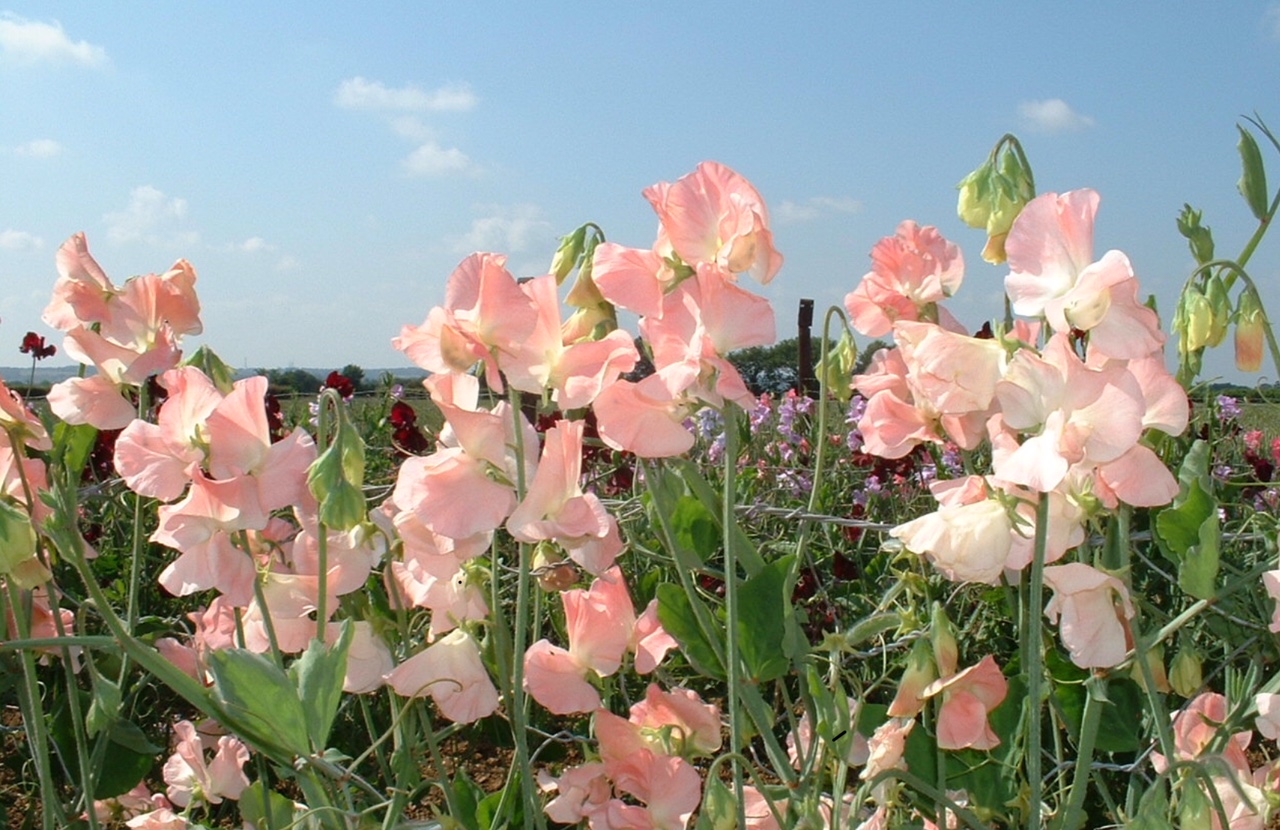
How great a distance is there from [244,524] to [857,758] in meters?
0.66

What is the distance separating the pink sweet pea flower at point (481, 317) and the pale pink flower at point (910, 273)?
0.33 meters

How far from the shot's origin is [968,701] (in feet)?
3.22

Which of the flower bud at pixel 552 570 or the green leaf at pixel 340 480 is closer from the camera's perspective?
the green leaf at pixel 340 480

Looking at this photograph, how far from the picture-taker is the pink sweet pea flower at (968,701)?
3.22 ft

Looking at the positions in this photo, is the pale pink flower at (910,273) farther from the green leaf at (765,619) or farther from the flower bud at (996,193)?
the green leaf at (765,619)

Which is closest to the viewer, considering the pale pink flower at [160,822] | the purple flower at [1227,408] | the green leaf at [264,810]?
the green leaf at [264,810]

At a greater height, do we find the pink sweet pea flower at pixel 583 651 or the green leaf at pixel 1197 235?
the green leaf at pixel 1197 235

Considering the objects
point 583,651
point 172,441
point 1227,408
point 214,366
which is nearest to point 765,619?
point 583,651

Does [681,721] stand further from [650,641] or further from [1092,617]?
[1092,617]

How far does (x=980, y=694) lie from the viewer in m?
1.00

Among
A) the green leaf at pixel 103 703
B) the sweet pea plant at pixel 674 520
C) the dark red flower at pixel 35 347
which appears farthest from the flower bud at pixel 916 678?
the dark red flower at pixel 35 347

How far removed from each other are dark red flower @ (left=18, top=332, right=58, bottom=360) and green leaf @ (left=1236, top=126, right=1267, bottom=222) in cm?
485

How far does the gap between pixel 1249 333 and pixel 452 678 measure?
2.45ft

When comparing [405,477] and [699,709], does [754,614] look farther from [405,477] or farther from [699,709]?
[405,477]
